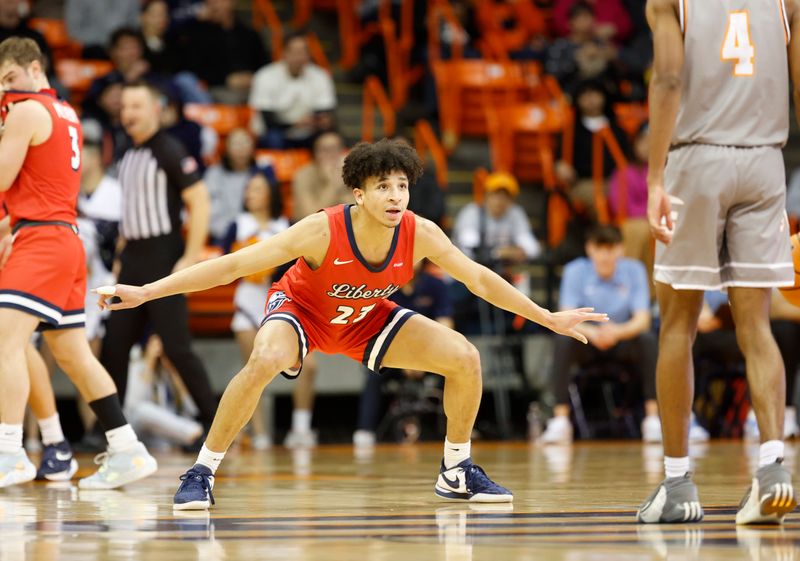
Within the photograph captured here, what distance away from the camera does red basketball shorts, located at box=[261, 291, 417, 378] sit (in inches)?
203

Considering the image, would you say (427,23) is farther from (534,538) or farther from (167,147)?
(534,538)

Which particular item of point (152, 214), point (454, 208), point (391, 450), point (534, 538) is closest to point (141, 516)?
point (534, 538)

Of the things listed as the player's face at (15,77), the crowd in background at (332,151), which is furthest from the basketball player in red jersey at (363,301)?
the crowd in background at (332,151)

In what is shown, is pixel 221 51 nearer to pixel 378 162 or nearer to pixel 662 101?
pixel 378 162

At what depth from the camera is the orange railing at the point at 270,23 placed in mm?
13516

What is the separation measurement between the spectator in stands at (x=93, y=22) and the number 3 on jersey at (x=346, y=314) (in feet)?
25.9

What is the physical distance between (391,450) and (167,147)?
2.65 metres

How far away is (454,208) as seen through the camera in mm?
12750

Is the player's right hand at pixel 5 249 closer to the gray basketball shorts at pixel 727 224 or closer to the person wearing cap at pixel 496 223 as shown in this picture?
the gray basketball shorts at pixel 727 224

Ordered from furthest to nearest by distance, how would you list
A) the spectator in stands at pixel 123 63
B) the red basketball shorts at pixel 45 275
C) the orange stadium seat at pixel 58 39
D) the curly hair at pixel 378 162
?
the orange stadium seat at pixel 58 39 → the spectator in stands at pixel 123 63 → the red basketball shorts at pixel 45 275 → the curly hair at pixel 378 162

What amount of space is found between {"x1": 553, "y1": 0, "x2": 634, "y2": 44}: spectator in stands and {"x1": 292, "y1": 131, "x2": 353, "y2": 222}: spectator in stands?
4.62 m

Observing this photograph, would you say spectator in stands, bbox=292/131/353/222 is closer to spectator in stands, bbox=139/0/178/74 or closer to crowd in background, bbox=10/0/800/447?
crowd in background, bbox=10/0/800/447

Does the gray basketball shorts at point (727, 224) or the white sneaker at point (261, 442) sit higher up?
the gray basketball shorts at point (727, 224)

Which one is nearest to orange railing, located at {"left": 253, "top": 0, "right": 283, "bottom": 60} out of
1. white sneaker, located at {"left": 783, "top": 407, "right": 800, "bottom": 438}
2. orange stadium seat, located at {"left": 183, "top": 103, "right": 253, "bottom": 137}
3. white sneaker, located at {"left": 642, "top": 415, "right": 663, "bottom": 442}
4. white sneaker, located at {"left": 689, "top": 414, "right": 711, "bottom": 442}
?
orange stadium seat, located at {"left": 183, "top": 103, "right": 253, "bottom": 137}
